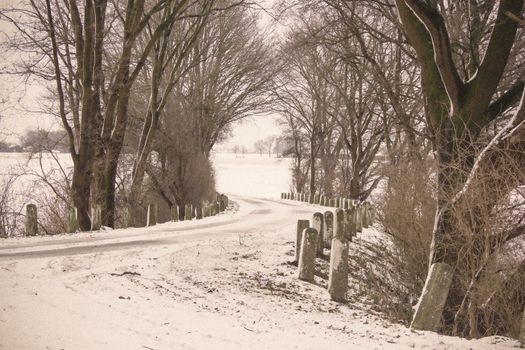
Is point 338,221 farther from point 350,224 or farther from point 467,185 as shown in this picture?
point 467,185

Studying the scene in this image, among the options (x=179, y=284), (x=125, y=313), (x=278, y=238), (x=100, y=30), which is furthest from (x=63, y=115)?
(x=125, y=313)

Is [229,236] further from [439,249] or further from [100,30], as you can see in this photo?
[100,30]

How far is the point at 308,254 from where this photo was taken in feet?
22.2

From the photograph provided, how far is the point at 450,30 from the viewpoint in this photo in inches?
391

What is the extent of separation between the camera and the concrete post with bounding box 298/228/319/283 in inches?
263

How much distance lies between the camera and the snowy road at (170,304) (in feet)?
12.0

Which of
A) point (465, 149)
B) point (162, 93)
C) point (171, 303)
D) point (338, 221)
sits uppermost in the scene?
point (162, 93)

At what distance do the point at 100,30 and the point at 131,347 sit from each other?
9888mm

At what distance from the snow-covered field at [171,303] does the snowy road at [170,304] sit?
1 centimetres

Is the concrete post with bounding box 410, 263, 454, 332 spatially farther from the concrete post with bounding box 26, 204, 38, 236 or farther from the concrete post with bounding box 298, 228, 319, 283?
the concrete post with bounding box 26, 204, 38, 236

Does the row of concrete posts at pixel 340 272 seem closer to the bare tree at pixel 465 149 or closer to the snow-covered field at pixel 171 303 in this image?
the snow-covered field at pixel 171 303

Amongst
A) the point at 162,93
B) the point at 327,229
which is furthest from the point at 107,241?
the point at 162,93

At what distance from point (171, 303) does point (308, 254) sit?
2738mm

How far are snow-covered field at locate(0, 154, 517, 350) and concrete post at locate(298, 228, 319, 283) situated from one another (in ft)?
0.63
